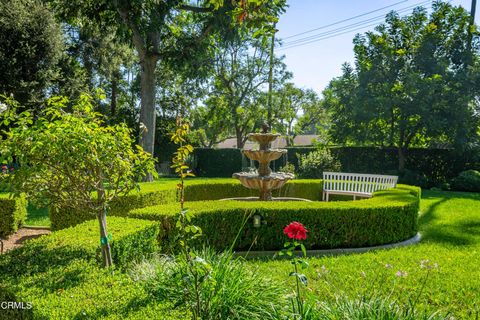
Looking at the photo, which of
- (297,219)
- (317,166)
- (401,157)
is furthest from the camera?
(401,157)

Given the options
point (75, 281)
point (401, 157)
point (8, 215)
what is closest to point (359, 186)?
point (401, 157)

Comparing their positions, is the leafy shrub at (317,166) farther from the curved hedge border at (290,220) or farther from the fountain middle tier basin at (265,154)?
the curved hedge border at (290,220)

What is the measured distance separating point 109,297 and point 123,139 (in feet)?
5.20

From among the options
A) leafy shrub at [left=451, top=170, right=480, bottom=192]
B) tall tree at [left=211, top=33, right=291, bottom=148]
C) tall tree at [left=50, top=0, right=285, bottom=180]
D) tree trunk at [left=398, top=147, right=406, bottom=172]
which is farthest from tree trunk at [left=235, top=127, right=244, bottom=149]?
leafy shrub at [left=451, top=170, right=480, bottom=192]

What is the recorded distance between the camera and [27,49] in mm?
14953

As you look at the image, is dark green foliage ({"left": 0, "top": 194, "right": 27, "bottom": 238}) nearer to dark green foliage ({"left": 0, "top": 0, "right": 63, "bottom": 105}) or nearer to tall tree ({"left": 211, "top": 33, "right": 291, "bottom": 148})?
dark green foliage ({"left": 0, "top": 0, "right": 63, "bottom": 105})

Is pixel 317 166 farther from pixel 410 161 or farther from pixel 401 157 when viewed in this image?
pixel 410 161

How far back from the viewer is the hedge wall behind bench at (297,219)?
18.6 feet

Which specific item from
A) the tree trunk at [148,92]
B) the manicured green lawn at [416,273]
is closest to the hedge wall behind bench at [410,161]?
the tree trunk at [148,92]

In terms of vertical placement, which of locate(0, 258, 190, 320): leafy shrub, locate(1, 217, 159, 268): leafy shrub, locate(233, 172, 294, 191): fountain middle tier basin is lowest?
locate(0, 258, 190, 320): leafy shrub
